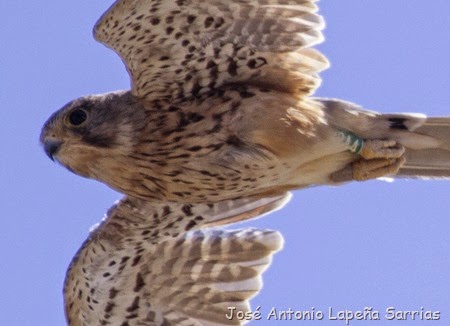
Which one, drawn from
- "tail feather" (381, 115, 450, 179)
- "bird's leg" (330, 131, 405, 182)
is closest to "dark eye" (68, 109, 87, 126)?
"bird's leg" (330, 131, 405, 182)

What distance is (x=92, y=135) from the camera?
912cm

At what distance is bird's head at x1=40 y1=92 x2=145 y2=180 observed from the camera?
905 cm

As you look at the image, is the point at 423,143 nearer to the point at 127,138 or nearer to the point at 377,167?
the point at 377,167

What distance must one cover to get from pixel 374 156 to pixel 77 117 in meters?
2.28

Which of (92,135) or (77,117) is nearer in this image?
(92,135)

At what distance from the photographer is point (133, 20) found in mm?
8969

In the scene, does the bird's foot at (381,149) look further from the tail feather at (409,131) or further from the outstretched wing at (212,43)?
the outstretched wing at (212,43)

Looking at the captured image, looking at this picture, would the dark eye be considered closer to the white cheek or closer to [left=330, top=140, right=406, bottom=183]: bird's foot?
the white cheek

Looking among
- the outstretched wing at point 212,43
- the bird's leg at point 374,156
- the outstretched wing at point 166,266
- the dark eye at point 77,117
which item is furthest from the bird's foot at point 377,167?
the dark eye at point 77,117

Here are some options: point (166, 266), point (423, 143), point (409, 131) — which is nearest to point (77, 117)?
point (166, 266)

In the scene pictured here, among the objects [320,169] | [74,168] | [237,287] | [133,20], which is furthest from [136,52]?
[237,287]

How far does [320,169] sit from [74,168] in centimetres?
185

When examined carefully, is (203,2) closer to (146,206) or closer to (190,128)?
(190,128)

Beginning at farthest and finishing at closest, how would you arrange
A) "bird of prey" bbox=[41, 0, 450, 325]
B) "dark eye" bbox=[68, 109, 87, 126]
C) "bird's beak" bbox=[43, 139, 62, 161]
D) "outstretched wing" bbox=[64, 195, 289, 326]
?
1. "outstretched wing" bbox=[64, 195, 289, 326]
2. "dark eye" bbox=[68, 109, 87, 126]
3. "bird's beak" bbox=[43, 139, 62, 161]
4. "bird of prey" bbox=[41, 0, 450, 325]
